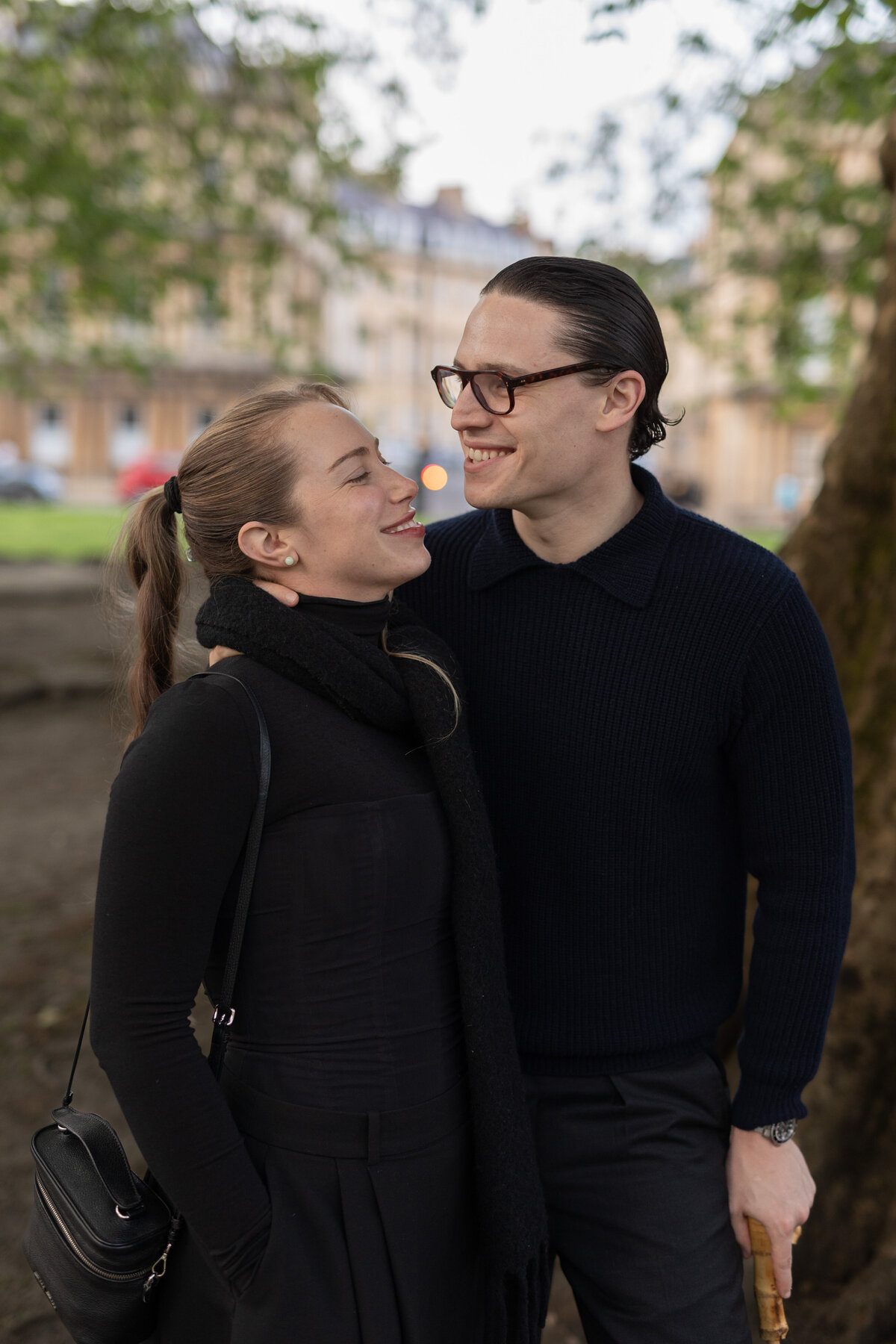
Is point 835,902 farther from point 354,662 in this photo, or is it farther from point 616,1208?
point 354,662

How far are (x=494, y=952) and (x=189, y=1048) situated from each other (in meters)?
0.53

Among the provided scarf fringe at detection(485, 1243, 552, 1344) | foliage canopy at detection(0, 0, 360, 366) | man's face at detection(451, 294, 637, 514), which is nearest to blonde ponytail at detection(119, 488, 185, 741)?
man's face at detection(451, 294, 637, 514)

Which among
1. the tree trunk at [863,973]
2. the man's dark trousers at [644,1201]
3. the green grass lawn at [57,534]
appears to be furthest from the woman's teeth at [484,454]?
the green grass lawn at [57,534]

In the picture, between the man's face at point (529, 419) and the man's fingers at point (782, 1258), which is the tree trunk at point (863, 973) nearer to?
the man's fingers at point (782, 1258)

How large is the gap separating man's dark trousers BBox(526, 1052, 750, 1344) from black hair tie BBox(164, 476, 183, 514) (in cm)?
130

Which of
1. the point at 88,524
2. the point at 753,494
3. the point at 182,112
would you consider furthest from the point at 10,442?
the point at 182,112

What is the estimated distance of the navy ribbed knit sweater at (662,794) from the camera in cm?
207

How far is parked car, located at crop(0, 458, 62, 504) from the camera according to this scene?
3719cm

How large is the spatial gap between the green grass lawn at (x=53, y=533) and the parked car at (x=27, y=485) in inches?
60.9

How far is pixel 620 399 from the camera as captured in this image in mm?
2234

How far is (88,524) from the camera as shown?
1127 inches

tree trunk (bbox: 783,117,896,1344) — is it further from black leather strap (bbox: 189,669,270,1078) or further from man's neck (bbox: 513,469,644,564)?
black leather strap (bbox: 189,669,270,1078)

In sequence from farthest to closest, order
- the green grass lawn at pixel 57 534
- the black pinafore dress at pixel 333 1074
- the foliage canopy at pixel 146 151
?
the green grass lawn at pixel 57 534, the foliage canopy at pixel 146 151, the black pinafore dress at pixel 333 1074

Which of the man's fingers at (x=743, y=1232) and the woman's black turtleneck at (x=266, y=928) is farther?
the man's fingers at (x=743, y=1232)
